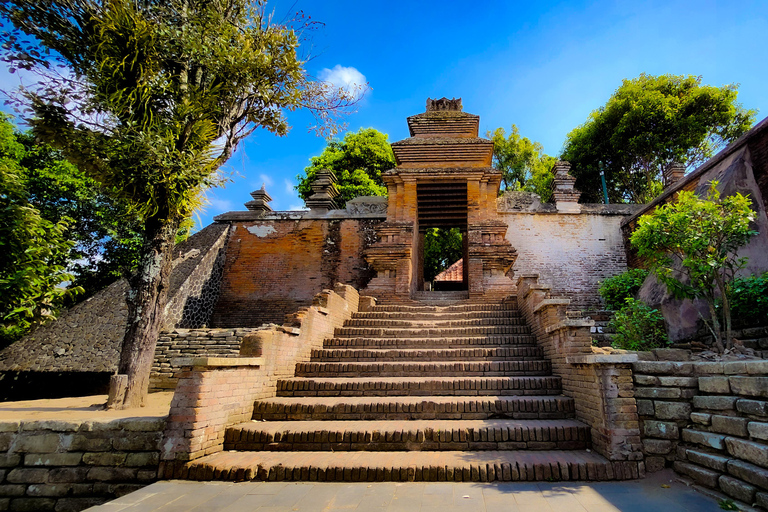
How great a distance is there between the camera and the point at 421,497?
3084 mm

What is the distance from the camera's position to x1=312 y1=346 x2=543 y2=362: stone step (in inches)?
229

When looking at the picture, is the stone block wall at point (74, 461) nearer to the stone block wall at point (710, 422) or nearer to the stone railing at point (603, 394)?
the stone railing at point (603, 394)

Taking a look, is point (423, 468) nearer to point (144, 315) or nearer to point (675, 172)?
point (144, 315)

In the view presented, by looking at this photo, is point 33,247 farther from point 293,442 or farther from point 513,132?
point 513,132

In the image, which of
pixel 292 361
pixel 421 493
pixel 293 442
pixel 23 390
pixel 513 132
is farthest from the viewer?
pixel 513 132

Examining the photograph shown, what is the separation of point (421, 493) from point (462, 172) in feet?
29.5

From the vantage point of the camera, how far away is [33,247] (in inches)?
326

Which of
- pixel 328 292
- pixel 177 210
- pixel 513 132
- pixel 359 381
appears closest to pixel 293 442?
pixel 359 381

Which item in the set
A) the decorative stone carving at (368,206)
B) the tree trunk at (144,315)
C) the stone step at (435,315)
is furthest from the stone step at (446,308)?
the decorative stone carving at (368,206)

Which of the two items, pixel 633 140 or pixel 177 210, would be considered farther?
pixel 633 140

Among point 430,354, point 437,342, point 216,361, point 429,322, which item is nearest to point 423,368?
point 430,354

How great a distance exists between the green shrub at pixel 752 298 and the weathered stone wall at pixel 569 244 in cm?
615

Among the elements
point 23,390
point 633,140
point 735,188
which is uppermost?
point 633,140

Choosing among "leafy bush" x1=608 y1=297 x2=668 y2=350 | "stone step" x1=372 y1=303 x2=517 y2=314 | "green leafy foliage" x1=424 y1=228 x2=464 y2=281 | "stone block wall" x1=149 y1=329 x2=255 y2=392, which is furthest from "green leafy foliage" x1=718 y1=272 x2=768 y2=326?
"green leafy foliage" x1=424 y1=228 x2=464 y2=281
